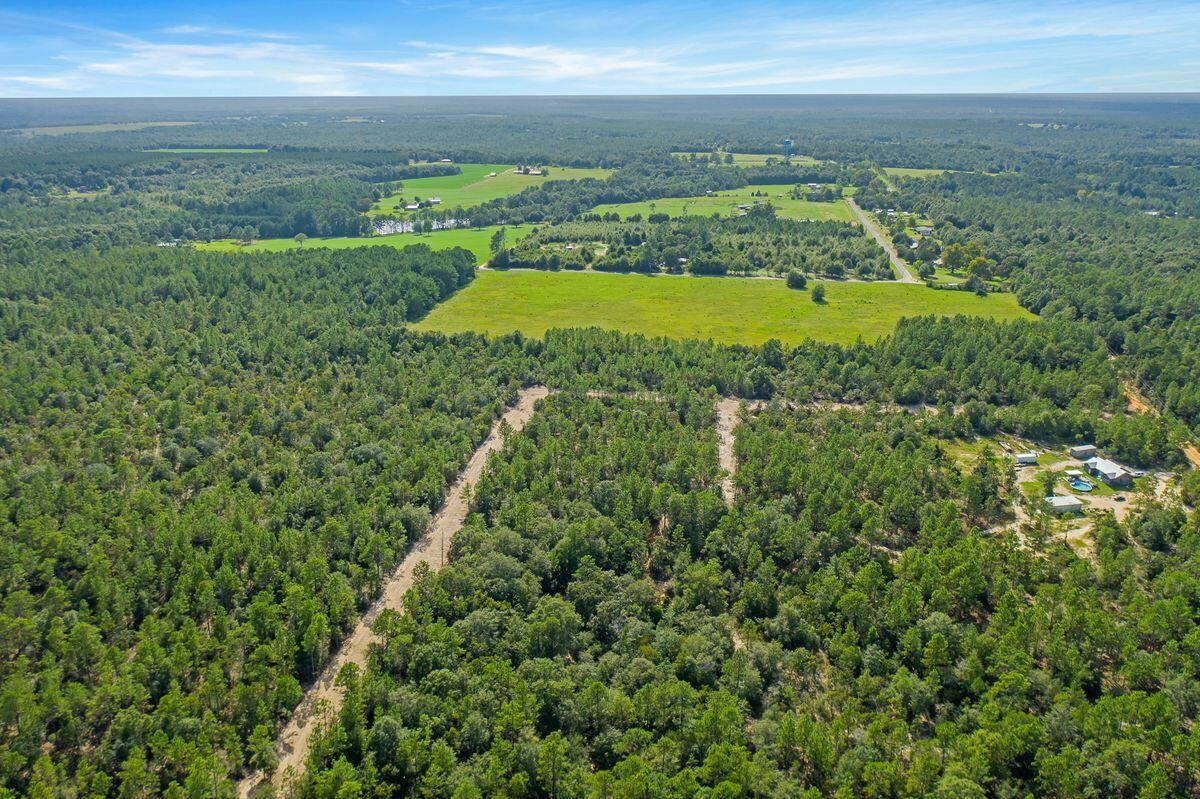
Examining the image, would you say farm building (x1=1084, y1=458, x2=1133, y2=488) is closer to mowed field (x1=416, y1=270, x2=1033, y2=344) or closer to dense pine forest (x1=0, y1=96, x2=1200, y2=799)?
dense pine forest (x1=0, y1=96, x2=1200, y2=799)

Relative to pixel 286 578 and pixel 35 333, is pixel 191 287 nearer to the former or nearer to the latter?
pixel 35 333

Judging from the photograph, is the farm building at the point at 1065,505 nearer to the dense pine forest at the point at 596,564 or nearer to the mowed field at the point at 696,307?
the dense pine forest at the point at 596,564

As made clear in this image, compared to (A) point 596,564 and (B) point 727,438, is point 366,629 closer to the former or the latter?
(A) point 596,564

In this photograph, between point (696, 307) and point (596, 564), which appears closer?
point (596, 564)

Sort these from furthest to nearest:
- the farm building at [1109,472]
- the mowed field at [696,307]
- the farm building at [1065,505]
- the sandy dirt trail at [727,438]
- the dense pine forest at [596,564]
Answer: the mowed field at [696,307] → the farm building at [1109,472] → the sandy dirt trail at [727,438] → the farm building at [1065,505] → the dense pine forest at [596,564]

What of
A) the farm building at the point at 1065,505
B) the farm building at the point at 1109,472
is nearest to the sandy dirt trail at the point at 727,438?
the farm building at the point at 1065,505

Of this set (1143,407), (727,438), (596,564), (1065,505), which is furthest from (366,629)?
(1143,407)

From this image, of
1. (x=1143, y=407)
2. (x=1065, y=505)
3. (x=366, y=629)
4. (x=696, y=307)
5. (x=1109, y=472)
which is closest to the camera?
(x=366, y=629)
